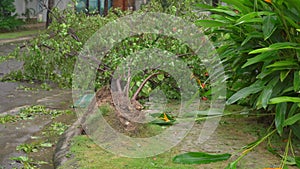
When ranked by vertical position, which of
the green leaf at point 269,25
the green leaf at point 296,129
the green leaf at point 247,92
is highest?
the green leaf at point 269,25

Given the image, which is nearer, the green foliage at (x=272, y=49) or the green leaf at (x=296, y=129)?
the green foliage at (x=272, y=49)

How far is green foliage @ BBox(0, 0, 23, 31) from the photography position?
18.5 m

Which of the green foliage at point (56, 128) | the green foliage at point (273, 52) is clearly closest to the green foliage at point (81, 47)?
the green foliage at point (56, 128)

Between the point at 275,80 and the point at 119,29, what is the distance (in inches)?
101

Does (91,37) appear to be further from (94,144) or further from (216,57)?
(94,144)

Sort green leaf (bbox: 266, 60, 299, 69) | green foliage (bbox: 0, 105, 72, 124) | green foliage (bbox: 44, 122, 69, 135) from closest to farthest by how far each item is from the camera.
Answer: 1. green leaf (bbox: 266, 60, 299, 69)
2. green foliage (bbox: 44, 122, 69, 135)
3. green foliage (bbox: 0, 105, 72, 124)

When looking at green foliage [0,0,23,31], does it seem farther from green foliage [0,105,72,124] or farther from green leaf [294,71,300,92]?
green leaf [294,71,300,92]

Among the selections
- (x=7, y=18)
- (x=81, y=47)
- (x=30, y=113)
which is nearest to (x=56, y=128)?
(x=30, y=113)

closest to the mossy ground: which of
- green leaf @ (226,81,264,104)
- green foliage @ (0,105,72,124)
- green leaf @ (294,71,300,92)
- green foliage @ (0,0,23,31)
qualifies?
green leaf @ (226,81,264,104)

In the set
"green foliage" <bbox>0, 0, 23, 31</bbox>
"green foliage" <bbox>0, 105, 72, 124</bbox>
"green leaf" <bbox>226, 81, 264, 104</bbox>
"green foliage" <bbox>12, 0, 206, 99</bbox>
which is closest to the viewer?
"green leaf" <bbox>226, 81, 264, 104</bbox>

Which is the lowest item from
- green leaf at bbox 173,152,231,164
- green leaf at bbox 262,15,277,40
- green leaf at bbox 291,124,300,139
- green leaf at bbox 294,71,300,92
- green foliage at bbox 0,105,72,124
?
green foliage at bbox 0,105,72,124

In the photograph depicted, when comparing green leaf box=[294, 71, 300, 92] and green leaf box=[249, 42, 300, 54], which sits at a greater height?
green leaf box=[249, 42, 300, 54]

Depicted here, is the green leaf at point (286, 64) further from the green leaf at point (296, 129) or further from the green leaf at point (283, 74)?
the green leaf at point (296, 129)

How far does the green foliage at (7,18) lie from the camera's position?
730 inches
